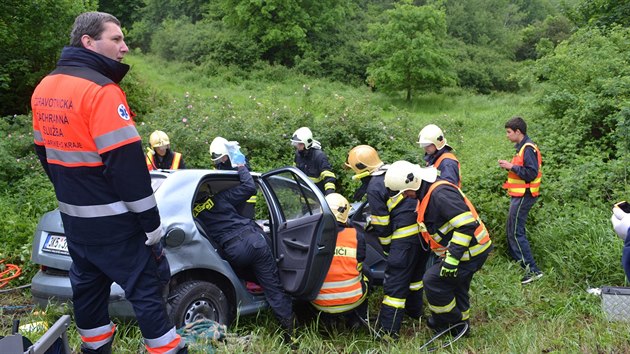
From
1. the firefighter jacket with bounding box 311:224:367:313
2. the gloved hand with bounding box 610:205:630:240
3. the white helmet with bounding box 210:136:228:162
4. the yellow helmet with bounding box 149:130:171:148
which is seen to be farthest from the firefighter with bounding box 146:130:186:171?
the gloved hand with bounding box 610:205:630:240

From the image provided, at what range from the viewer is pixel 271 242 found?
15.0 ft

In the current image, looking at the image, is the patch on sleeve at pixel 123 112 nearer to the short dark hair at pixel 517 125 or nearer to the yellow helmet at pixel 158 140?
the yellow helmet at pixel 158 140

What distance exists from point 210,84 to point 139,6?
18.3m

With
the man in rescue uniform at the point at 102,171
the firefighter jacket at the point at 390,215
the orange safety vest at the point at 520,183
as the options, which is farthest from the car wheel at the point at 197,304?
the orange safety vest at the point at 520,183

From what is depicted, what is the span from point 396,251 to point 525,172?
2.35m

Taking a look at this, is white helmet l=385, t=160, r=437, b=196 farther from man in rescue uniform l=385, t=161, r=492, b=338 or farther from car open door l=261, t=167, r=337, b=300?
car open door l=261, t=167, r=337, b=300

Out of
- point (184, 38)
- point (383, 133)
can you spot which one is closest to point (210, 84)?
point (184, 38)

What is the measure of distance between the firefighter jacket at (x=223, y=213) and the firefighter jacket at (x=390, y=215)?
107cm

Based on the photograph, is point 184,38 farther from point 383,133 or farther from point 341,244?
point 341,244

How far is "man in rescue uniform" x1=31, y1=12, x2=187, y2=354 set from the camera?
285 cm

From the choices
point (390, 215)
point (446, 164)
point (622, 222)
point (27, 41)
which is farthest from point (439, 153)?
point (27, 41)

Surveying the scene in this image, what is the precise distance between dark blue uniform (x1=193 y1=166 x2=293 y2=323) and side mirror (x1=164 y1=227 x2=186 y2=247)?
36 cm

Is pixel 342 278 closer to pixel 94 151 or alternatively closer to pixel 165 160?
pixel 94 151

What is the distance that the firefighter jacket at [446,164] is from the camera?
5.71 metres
